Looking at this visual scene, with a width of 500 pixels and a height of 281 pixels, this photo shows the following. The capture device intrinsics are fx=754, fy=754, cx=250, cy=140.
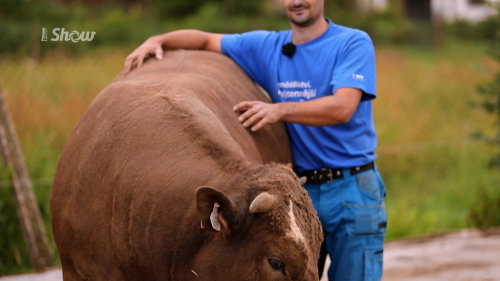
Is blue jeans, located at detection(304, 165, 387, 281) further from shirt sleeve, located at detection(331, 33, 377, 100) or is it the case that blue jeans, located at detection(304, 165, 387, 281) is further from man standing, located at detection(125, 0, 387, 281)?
shirt sleeve, located at detection(331, 33, 377, 100)

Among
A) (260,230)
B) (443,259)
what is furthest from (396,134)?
(260,230)

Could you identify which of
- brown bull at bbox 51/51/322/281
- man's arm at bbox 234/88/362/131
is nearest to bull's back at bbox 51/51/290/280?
brown bull at bbox 51/51/322/281

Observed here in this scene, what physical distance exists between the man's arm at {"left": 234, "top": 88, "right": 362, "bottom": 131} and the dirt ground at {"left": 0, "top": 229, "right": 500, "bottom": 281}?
313 cm

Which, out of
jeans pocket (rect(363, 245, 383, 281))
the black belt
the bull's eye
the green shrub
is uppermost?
the bull's eye

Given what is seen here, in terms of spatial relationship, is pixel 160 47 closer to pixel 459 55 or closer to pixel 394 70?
pixel 394 70

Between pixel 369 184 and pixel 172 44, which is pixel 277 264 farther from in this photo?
pixel 172 44

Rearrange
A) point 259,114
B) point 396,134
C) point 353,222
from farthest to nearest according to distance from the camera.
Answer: point 396,134 → point 353,222 → point 259,114

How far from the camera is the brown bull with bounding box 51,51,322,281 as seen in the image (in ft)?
9.72

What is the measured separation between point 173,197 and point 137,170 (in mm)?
246

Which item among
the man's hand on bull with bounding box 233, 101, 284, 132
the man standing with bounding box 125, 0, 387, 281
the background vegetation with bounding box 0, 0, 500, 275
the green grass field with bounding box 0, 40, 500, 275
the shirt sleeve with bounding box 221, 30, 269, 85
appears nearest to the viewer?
the man's hand on bull with bounding box 233, 101, 284, 132

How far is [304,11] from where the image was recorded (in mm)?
4414

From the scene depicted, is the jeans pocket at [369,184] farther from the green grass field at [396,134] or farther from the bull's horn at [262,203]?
the green grass field at [396,134]

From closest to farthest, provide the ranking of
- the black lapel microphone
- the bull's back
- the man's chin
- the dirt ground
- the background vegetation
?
the bull's back, the man's chin, the black lapel microphone, the dirt ground, the background vegetation

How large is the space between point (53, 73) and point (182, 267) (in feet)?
26.2
